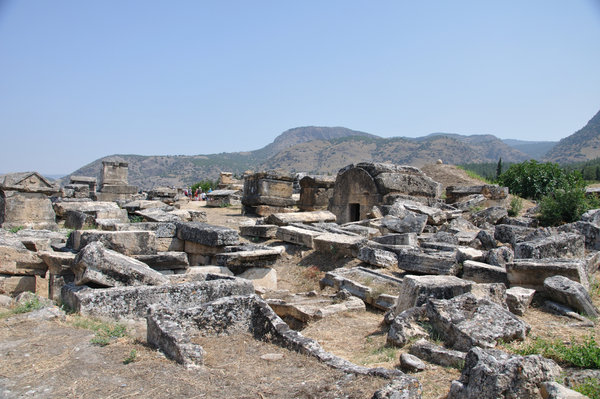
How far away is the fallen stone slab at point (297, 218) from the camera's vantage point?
1063 centimetres

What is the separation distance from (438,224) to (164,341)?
9188 millimetres

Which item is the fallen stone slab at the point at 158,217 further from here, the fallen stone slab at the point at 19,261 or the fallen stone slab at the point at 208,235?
the fallen stone slab at the point at 19,261

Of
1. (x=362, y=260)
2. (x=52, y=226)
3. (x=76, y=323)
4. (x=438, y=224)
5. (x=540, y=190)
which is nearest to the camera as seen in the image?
(x=76, y=323)

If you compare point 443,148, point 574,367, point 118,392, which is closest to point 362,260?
point 574,367

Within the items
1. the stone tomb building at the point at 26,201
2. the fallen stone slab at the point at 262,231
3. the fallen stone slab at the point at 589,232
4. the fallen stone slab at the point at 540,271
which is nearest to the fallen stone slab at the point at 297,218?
the fallen stone slab at the point at 262,231

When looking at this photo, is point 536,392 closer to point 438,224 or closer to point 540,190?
point 438,224

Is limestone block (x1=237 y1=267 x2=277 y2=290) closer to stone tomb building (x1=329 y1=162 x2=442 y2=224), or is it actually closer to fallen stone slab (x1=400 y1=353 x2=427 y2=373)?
fallen stone slab (x1=400 y1=353 x2=427 y2=373)

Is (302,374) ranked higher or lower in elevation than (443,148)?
lower

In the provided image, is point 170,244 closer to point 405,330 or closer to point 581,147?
point 405,330

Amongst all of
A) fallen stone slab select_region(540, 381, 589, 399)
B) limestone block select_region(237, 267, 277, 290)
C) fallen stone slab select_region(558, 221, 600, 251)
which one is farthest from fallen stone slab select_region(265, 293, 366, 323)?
fallen stone slab select_region(558, 221, 600, 251)

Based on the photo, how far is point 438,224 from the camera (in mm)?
11406

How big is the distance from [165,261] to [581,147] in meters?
136

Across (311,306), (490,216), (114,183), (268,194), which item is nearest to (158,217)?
(311,306)

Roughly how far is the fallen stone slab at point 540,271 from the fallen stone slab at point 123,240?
537cm
